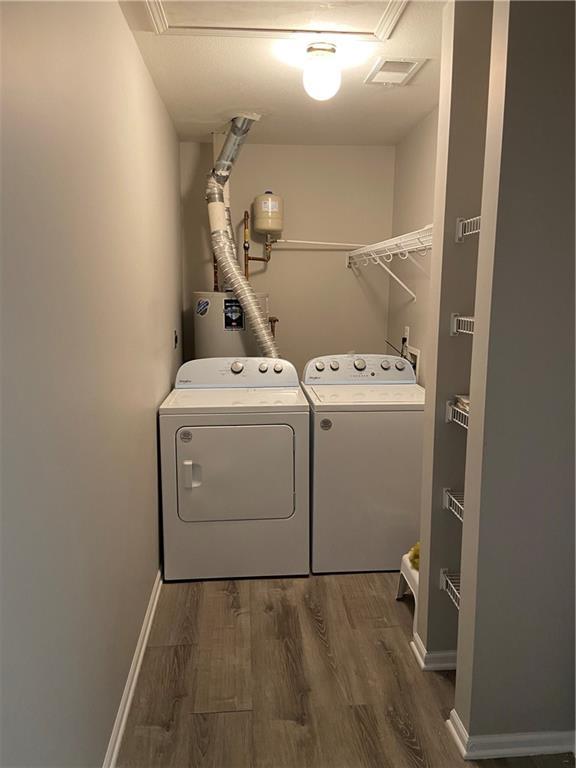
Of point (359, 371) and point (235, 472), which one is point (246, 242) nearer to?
point (359, 371)

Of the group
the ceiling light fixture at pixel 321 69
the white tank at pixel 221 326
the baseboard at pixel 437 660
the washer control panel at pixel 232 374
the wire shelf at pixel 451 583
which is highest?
the ceiling light fixture at pixel 321 69

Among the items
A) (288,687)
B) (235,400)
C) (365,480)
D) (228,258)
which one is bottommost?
(288,687)

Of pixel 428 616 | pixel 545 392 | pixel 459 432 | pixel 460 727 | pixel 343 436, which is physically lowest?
pixel 460 727

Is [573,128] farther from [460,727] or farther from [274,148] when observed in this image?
Answer: [274,148]

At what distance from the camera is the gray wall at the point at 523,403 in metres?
1.40

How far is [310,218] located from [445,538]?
8.47 ft

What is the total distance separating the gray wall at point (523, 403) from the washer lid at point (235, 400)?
116 cm

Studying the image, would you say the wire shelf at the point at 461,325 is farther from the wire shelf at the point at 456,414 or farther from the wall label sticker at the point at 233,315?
the wall label sticker at the point at 233,315

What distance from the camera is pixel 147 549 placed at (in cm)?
230

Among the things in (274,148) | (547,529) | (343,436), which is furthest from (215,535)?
(274,148)

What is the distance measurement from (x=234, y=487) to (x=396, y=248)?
4.87 feet

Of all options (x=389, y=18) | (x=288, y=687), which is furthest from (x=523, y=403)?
(x=389, y=18)

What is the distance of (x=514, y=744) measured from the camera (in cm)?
166

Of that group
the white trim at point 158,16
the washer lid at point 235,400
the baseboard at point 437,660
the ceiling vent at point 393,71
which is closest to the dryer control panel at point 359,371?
the washer lid at point 235,400
